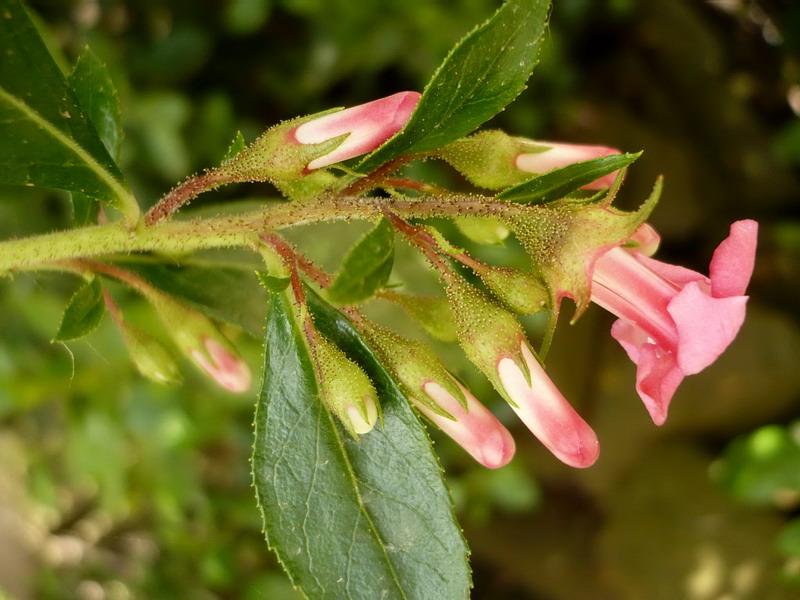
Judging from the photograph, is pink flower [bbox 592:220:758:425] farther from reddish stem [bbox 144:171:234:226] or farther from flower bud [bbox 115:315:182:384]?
flower bud [bbox 115:315:182:384]


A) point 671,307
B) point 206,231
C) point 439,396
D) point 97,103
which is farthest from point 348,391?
point 97,103

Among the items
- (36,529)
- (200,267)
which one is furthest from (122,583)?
(200,267)

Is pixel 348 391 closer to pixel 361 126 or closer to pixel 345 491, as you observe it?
pixel 345 491

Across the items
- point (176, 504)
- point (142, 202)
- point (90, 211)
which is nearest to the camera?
point (90, 211)

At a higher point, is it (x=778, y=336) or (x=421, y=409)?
(x=421, y=409)

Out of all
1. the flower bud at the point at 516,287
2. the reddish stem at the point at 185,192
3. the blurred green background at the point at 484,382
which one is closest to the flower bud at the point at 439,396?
the flower bud at the point at 516,287

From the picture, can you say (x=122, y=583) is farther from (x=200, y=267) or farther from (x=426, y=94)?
(x=426, y=94)

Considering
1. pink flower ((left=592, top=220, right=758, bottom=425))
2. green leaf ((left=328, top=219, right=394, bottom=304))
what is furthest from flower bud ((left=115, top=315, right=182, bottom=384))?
pink flower ((left=592, top=220, right=758, bottom=425))
